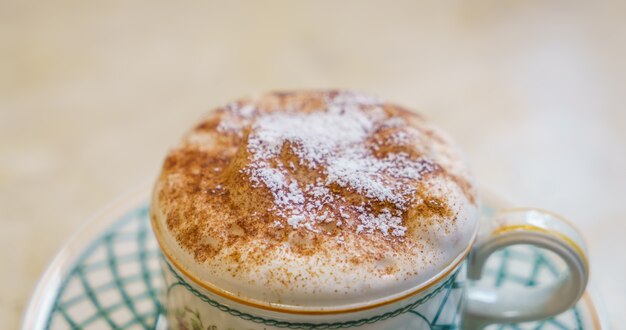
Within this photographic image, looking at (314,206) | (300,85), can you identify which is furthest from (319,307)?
(300,85)

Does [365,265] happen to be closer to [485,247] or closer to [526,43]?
[485,247]

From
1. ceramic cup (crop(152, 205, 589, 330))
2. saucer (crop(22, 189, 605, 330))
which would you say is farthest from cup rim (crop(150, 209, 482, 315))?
saucer (crop(22, 189, 605, 330))

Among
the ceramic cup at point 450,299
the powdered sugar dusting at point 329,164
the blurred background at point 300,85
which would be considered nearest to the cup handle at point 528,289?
the ceramic cup at point 450,299

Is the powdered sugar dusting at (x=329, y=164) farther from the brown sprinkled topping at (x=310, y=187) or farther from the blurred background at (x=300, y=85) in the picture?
the blurred background at (x=300, y=85)

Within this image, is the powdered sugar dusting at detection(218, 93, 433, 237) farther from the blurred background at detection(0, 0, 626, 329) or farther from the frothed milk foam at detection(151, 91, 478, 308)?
the blurred background at detection(0, 0, 626, 329)

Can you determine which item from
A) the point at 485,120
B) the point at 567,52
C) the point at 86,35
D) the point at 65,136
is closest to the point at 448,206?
the point at 485,120

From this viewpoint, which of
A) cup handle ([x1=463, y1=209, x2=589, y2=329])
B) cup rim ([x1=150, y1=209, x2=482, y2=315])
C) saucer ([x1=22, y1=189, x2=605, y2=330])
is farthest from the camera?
saucer ([x1=22, y1=189, x2=605, y2=330])

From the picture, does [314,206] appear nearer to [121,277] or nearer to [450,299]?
[450,299]
